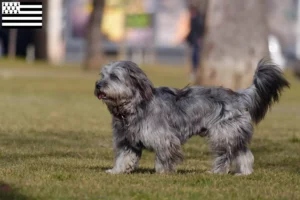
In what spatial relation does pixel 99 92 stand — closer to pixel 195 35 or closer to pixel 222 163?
pixel 222 163

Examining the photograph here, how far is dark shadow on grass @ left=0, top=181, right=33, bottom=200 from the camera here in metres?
8.31

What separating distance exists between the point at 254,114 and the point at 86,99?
1363 cm

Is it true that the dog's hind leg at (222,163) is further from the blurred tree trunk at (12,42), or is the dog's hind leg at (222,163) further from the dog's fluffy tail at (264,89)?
the blurred tree trunk at (12,42)

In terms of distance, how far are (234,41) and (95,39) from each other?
15283 millimetres

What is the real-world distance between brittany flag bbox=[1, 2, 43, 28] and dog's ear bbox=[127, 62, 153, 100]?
12.6ft

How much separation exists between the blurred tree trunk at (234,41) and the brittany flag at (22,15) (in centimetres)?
1052

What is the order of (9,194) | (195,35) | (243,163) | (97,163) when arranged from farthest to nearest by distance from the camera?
(195,35)
(97,163)
(243,163)
(9,194)

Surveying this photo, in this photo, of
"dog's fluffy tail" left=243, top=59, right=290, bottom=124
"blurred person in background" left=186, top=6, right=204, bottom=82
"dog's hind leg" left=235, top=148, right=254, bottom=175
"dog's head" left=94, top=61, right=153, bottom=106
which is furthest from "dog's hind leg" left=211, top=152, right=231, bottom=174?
"blurred person in background" left=186, top=6, right=204, bottom=82

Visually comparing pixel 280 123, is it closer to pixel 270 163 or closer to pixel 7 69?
pixel 270 163

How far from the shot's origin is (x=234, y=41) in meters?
24.2

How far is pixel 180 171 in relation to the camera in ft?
35.2

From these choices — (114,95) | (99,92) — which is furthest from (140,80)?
(99,92)

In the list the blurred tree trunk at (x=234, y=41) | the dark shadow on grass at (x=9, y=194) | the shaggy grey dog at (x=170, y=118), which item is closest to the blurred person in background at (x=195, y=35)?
the blurred tree trunk at (x=234, y=41)

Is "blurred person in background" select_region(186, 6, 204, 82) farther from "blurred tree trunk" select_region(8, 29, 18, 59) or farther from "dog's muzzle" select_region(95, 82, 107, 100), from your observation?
"dog's muzzle" select_region(95, 82, 107, 100)
